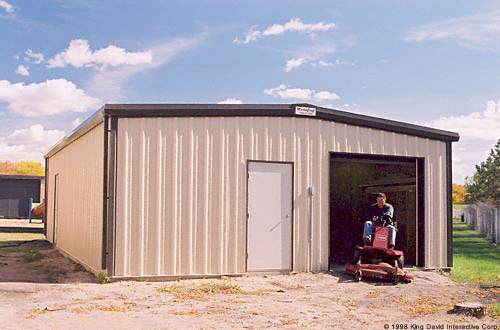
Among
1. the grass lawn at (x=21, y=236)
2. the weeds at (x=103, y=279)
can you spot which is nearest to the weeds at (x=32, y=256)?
Result: the weeds at (x=103, y=279)

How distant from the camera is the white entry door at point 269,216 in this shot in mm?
11938

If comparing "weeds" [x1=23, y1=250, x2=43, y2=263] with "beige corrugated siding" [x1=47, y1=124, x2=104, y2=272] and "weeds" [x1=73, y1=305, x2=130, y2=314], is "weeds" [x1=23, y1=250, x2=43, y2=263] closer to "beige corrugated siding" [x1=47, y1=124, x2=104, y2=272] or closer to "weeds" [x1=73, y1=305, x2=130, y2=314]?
"beige corrugated siding" [x1=47, y1=124, x2=104, y2=272]

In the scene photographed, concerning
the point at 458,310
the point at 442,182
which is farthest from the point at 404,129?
the point at 458,310

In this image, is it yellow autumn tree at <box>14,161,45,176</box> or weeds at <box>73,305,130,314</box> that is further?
Result: yellow autumn tree at <box>14,161,45,176</box>

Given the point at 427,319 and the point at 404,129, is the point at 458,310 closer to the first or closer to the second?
the point at 427,319

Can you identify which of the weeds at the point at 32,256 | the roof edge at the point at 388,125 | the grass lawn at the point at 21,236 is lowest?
the weeds at the point at 32,256

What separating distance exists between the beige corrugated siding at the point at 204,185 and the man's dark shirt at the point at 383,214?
3.28ft

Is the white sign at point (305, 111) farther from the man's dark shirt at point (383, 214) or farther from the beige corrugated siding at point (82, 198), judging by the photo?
the beige corrugated siding at point (82, 198)

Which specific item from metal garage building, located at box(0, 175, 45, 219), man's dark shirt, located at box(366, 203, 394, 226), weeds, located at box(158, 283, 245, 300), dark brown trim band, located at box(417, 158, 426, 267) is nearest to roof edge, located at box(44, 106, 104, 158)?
weeds, located at box(158, 283, 245, 300)

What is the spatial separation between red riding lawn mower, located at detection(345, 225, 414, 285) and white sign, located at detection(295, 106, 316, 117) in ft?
8.71

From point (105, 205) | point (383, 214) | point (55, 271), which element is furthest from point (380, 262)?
point (55, 271)

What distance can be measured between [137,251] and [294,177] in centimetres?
351

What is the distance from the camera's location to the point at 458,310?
8297 mm

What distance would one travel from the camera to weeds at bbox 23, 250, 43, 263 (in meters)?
14.6
